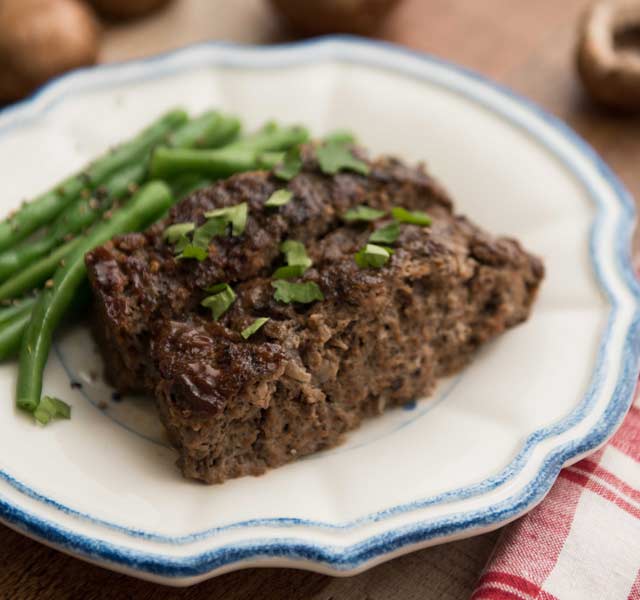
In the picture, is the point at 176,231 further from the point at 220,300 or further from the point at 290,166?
the point at 290,166

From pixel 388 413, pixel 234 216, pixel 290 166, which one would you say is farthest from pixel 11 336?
pixel 388 413

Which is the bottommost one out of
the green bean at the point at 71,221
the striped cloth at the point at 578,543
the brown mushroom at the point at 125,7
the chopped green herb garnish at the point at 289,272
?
A: the striped cloth at the point at 578,543

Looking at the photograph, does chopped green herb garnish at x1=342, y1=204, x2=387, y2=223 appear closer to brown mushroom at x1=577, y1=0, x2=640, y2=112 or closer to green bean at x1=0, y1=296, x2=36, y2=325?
green bean at x1=0, y1=296, x2=36, y2=325

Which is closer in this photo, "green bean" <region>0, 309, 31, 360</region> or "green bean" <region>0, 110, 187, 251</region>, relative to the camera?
"green bean" <region>0, 309, 31, 360</region>

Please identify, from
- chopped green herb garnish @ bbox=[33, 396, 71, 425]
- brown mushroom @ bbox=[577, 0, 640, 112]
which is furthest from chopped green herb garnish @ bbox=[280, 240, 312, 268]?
brown mushroom @ bbox=[577, 0, 640, 112]

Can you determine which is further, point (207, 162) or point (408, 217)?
point (207, 162)

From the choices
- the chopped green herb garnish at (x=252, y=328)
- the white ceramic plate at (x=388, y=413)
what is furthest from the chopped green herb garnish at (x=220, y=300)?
the white ceramic plate at (x=388, y=413)

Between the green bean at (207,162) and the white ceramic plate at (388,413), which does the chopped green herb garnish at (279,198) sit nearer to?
the green bean at (207,162)
